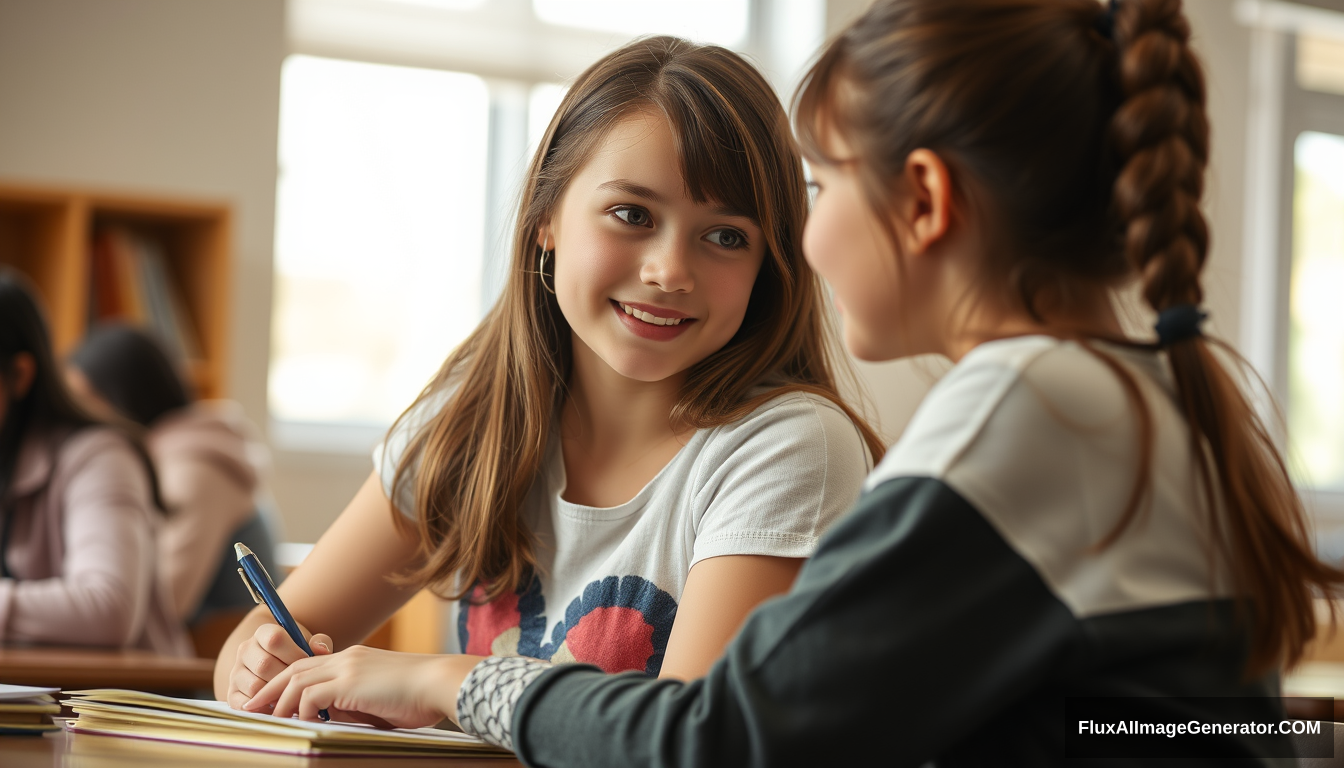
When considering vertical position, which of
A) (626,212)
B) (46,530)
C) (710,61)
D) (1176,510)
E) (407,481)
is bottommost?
(46,530)

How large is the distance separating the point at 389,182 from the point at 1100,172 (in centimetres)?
384

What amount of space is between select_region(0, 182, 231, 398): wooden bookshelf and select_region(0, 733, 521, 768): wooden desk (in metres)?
2.97

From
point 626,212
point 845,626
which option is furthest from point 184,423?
point 845,626

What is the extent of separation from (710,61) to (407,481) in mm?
524

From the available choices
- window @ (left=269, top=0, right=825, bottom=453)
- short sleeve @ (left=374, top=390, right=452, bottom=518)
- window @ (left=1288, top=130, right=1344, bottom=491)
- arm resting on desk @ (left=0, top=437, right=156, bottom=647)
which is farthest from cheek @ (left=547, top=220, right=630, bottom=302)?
window @ (left=1288, top=130, right=1344, bottom=491)

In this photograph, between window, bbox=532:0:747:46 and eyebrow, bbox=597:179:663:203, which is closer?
eyebrow, bbox=597:179:663:203

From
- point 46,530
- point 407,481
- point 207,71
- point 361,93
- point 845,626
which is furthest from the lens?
point 361,93

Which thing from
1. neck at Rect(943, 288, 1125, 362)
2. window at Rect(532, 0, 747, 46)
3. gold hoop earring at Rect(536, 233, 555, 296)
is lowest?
neck at Rect(943, 288, 1125, 362)

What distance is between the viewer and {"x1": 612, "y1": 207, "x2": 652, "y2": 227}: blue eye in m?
1.14

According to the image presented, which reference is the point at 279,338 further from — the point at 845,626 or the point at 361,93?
the point at 845,626

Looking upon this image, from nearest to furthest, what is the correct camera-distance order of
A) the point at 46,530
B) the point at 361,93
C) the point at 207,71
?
the point at 46,530
the point at 207,71
the point at 361,93

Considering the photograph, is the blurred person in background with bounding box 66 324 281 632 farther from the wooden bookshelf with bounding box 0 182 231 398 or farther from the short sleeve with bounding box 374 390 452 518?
the short sleeve with bounding box 374 390 452 518

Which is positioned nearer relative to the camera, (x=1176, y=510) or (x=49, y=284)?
(x=1176, y=510)

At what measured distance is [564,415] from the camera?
4.26 ft
